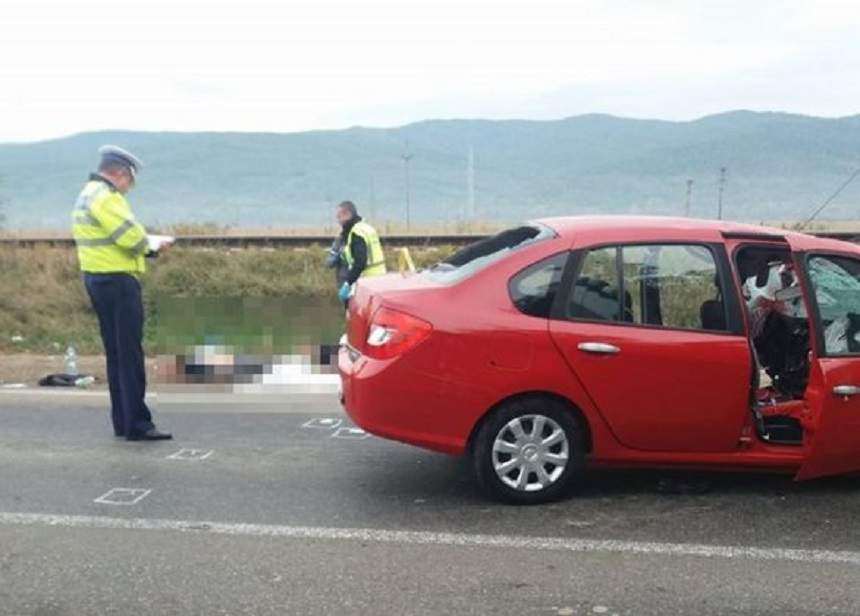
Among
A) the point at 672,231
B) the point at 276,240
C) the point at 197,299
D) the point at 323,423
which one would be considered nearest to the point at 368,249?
the point at 197,299

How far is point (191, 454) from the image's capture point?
613 centimetres

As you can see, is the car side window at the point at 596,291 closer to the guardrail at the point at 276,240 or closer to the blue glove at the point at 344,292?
the blue glove at the point at 344,292

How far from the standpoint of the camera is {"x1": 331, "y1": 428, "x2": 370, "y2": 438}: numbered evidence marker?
6605mm

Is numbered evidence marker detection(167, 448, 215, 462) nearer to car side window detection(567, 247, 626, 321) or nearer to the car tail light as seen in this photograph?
the car tail light

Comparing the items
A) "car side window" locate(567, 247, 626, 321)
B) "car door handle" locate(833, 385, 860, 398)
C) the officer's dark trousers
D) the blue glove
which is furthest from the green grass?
"car door handle" locate(833, 385, 860, 398)

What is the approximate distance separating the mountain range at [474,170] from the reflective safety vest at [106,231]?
78353 mm

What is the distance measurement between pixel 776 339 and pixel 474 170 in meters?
154

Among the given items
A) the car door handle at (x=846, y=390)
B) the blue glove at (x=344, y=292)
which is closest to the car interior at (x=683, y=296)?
the car door handle at (x=846, y=390)

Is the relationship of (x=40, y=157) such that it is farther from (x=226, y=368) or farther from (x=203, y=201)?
(x=226, y=368)

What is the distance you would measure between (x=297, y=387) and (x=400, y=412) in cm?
317

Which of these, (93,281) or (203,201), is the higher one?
(203,201)

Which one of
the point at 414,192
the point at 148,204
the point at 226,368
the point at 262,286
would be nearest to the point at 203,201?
the point at 148,204

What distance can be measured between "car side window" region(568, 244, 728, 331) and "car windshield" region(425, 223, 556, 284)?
0.36m

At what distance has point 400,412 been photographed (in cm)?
488
